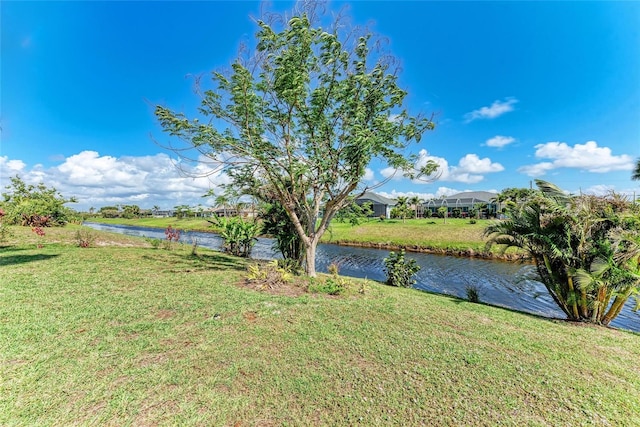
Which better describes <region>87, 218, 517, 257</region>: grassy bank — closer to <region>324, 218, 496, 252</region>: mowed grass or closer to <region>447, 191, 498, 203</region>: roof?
<region>324, 218, 496, 252</region>: mowed grass

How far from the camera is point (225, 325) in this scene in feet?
15.4

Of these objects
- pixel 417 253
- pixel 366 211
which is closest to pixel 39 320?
pixel 366 211

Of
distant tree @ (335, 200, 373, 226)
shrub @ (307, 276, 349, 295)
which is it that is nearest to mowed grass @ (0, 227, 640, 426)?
shrub @ (307, 276, 349, 295)

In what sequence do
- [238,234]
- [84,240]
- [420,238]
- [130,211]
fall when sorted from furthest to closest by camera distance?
[130,211] → [420,238] → [238,234] → [84,240]

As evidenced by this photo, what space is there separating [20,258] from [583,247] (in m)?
16.2

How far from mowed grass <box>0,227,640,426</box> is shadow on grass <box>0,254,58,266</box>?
9.59ft

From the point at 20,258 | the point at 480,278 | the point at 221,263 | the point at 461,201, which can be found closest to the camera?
the point at 20,258

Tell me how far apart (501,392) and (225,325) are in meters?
4.00

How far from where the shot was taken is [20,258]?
895 centimetres

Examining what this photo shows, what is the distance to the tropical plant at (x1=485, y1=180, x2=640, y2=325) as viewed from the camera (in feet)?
21.2

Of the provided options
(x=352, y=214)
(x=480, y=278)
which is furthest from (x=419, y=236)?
(x=352, y=214)

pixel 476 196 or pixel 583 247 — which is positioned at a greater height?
pixel 476 196

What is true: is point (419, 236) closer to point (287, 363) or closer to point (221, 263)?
point (221, 263)

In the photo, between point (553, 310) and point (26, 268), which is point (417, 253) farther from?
point (26, 268)
